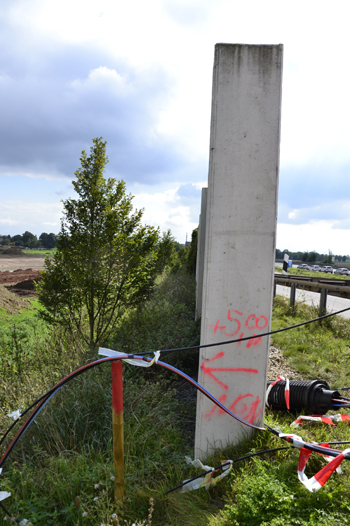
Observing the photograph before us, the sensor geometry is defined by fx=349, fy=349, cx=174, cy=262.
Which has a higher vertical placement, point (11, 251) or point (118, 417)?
point (11, 251)

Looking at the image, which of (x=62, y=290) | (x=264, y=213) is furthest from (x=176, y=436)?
(x=62, y=290)

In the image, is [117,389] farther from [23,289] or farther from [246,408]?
[23,289]

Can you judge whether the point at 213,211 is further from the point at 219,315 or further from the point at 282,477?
the point at 282,477

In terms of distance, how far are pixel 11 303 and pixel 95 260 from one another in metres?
10.0

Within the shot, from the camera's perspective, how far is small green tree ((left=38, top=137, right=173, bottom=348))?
5582 mm

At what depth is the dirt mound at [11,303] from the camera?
13156 millimetres

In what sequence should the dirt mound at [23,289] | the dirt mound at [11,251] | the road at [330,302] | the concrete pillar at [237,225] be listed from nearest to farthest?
the concrete pillar at [237,225] < the road at [330,302] < the dirt mound at [23,289] < the dirt mound at [11,251]

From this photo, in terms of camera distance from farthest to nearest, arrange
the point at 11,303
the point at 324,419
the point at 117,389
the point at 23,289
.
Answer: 1. the point at 23,289
2. the point at 11,303
3. the point at 324,419
4. the point at 117,389

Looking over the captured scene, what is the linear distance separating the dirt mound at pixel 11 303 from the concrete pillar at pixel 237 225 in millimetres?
11945

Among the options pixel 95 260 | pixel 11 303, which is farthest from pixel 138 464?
pixel 11 303

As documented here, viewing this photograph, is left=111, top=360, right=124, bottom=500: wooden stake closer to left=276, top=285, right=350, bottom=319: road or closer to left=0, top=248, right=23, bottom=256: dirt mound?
left=276, top=285, right=350, bottom=319: road

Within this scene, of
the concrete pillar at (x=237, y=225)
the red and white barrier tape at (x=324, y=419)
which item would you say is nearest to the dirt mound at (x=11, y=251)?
the concrete pillar at (x=237, y=225)

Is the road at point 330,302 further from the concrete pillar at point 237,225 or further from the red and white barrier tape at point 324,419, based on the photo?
the concrete pillar at point 237,225

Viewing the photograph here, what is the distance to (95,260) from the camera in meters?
5.57
